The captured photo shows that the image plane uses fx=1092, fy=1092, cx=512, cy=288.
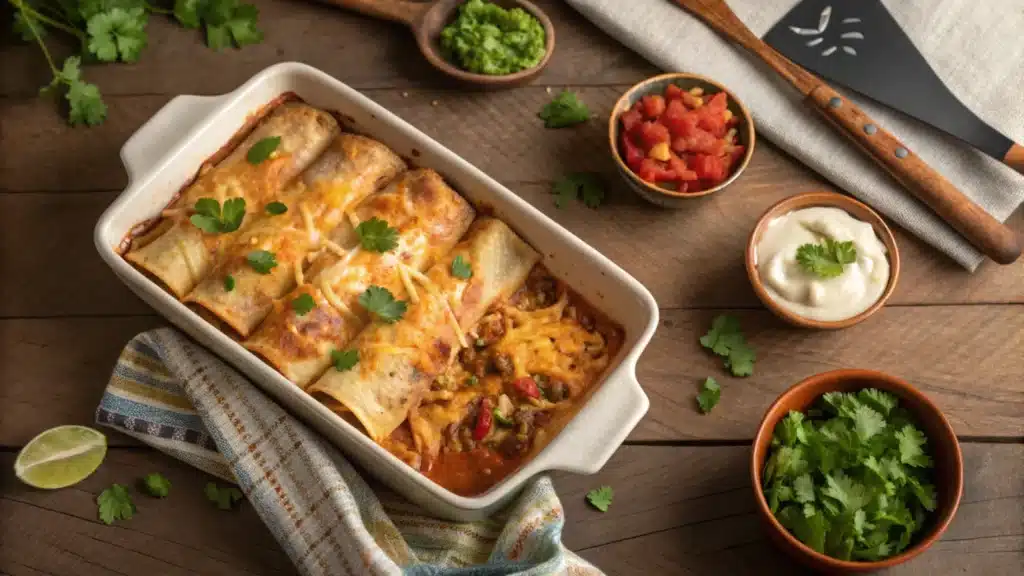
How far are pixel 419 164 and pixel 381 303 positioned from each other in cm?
56

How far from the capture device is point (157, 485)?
11.0ft

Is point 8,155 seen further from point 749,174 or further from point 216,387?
point 749,174

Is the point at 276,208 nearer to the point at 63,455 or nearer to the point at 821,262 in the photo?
the point at 63,455

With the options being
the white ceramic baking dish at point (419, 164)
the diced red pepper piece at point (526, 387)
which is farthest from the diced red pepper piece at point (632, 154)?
the diced red pepper piece at point (526, 387)

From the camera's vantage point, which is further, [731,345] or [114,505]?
[731,345]

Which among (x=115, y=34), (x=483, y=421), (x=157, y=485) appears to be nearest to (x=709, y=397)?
(x=483, y=421)

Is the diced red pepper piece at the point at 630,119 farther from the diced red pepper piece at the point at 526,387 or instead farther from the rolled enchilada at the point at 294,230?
the diced red pepper piece at the point at 526,387

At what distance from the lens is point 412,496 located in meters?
3.24

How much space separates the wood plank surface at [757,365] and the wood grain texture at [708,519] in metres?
0.10

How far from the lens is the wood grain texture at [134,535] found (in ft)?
10.9

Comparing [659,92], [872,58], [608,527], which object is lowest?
[608,527]

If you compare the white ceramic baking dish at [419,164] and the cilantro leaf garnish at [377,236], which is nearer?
the white ceramic baking dish at [419,164]

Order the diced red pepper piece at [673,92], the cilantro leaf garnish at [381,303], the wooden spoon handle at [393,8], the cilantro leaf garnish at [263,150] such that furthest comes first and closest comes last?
1. the wooden spoon handle at [393,8]
2. the diced red pepper piece at [673,92]
3. the cilantro leaf garnish at [263,150]
4. the cilantro leaf garnish at [381,303]

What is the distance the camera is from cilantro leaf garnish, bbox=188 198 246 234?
330 cm
